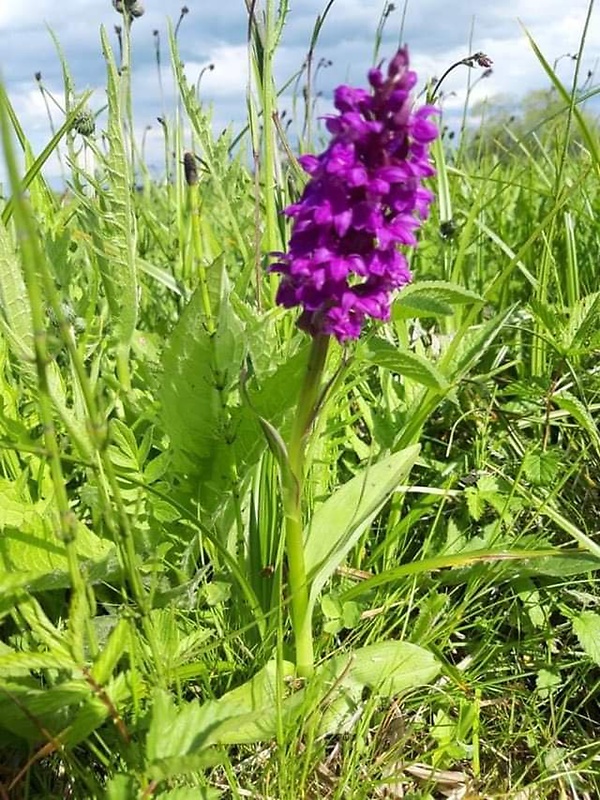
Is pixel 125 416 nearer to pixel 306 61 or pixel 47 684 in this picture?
pixel 47 684

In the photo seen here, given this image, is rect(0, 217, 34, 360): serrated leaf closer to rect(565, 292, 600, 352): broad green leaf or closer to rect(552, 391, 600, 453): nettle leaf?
rect(552, 391, 600, 453): nettle leaf

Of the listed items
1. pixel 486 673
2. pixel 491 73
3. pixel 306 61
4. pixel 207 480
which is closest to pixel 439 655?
pixel 486 673

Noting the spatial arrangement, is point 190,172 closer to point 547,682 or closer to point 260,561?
point 260,561

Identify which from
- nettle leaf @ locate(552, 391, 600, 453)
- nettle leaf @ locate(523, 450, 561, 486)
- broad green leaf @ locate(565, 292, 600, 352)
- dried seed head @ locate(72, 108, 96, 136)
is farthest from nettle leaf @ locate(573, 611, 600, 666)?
dried seed head @ locate(72, 108, 96, 136)

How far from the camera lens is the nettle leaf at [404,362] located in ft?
4.24

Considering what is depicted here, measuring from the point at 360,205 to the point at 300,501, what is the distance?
498 mm

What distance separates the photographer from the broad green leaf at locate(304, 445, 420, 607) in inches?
57.3

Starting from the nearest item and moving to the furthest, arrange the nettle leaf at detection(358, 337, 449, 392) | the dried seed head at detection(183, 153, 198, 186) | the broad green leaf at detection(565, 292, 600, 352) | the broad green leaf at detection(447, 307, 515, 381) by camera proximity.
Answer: the nettle leaf at detection(358, 337, 449, 392) → the dried seed head at detection(183, 153, 198, 186) → the broad green leaf at detection(447, 307, 515, 381) → the broad green leaf at detection(565, 292, 600, 352)

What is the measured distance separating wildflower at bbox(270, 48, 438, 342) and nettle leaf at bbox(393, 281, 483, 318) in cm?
21

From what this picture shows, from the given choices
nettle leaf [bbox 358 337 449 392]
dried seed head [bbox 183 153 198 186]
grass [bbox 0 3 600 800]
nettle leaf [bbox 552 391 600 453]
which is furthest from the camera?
nettle leaf [bbox 552 391 600 453]

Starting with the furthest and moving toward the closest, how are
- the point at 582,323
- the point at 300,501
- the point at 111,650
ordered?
1. the point at 582,323
2. the point at 300,501
3. the point at 111,650

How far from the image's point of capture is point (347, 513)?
59.6 inches

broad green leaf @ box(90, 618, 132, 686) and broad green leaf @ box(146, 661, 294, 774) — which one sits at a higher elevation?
broad green leaf @ box(90, 618, 132, 686)

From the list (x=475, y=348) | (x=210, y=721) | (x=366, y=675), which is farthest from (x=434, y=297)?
A: (x=210, y=721)
